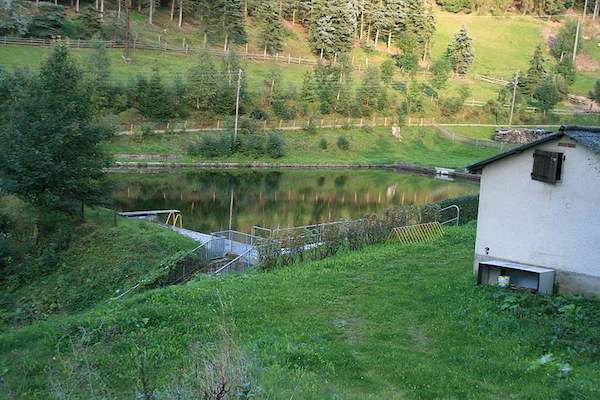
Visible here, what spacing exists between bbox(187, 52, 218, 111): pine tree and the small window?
40.7 m

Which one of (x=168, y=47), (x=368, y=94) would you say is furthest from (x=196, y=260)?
(x=168, y=47)

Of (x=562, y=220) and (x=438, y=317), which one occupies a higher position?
(x=562, y=220)

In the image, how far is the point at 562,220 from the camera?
13.4m

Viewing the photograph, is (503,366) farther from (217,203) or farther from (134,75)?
(134,75)

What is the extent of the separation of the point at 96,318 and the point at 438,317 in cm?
638

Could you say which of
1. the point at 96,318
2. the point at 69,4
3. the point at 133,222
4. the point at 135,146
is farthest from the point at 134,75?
the point at 96,318

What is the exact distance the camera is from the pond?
29.6m

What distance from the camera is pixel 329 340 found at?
35.9 feet

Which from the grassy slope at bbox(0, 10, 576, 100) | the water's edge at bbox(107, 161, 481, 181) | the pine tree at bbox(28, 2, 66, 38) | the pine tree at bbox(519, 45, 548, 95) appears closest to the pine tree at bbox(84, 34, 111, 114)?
the grassy slope at bbox(0, 10, 576, 100)

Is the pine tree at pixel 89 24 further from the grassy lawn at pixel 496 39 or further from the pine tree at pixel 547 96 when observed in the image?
the pine tree at pixel 547 96

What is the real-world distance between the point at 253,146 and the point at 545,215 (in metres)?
36.2

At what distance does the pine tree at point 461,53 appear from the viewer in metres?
74.6

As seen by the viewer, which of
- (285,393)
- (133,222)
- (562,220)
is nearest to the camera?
(285,393)

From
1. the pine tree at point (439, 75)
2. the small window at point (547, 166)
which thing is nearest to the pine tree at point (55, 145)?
the small window at point (547, 166)
